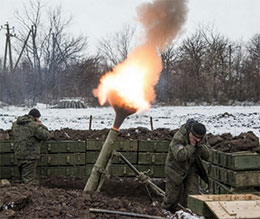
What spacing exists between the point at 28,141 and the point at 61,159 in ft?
4.35

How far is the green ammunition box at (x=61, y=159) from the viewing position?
33.5ft

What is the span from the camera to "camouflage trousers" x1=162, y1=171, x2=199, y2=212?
694 centimetres

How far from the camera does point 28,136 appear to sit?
9.20 metres

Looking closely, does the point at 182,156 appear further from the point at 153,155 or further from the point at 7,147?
the point at 7,147

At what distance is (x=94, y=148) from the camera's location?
A: 10.4m

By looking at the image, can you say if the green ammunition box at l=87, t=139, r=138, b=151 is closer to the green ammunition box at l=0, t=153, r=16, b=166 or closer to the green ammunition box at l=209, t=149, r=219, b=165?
the green ammunition box at l=0, t=153, r=16, b=166

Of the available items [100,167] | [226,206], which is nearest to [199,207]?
[226,206]

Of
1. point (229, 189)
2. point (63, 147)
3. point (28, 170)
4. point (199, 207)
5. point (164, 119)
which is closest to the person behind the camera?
point (199, 207)

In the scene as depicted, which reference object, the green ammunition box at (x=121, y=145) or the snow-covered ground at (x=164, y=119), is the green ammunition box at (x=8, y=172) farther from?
the snow-covered ground at (x=164, y=119)

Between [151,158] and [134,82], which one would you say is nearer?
[134,82]

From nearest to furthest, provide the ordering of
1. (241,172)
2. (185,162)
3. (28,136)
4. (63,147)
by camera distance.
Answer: (185,162), (241,172), (28,136), (63,147)

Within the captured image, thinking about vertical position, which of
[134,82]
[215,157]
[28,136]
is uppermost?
[134,82]

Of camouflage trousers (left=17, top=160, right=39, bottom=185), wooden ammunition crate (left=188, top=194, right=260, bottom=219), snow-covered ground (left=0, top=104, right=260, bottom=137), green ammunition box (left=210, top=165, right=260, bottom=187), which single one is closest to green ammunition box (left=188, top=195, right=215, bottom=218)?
wooden ammunition crate (left=188, top=194, right=260, bottom=219)

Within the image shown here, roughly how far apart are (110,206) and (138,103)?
2.25 meters
